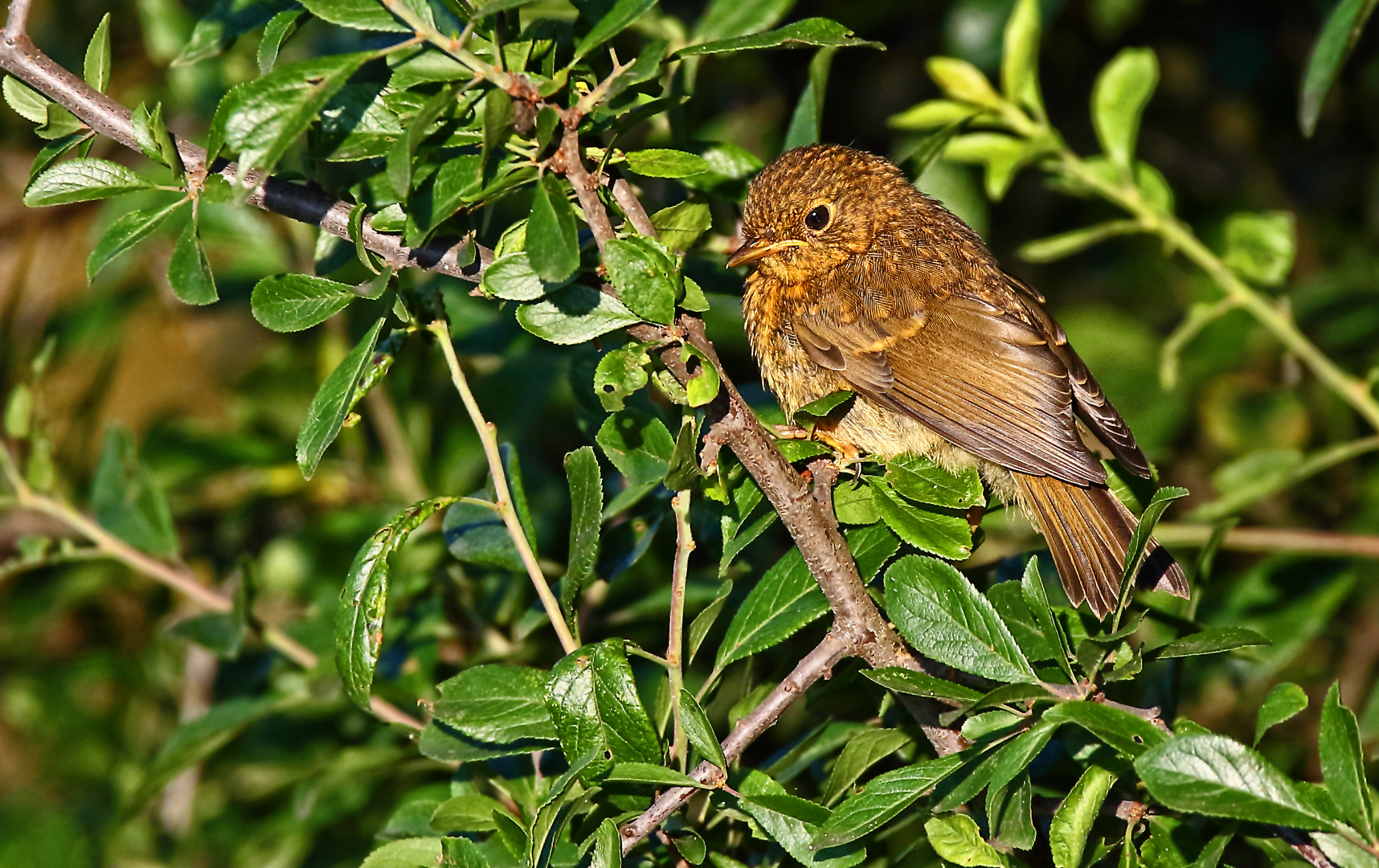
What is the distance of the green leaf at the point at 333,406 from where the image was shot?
6.79ft

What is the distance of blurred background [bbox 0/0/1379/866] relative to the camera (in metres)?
3.72

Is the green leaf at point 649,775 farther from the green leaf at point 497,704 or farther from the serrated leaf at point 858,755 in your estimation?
the serrated leaf at point 858,755

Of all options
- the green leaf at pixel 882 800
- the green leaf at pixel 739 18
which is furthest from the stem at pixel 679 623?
the green leaf at pixel 739 18

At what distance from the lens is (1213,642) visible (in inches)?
80.6

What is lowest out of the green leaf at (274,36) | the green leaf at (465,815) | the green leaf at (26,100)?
the green leaf at (465,815)

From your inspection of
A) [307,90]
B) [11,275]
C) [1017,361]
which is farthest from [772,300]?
[11,275]

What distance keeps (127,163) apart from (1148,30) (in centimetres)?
440

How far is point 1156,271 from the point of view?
5.40 meters

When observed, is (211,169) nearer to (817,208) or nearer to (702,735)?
(702,735)

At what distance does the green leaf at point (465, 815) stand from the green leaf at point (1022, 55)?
2.52m

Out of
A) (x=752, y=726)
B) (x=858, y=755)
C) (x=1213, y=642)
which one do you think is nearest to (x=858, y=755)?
(x=858, y=755)

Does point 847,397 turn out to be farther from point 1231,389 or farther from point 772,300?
point 1231,389

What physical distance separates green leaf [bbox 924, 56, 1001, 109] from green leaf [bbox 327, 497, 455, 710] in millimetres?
2352

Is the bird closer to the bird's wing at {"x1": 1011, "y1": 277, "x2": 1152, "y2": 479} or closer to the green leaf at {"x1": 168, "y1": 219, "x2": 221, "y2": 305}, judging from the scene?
the bird's wing at {"x1": 1011, "y1": 277, "x2": 1152, "y2": 479}
